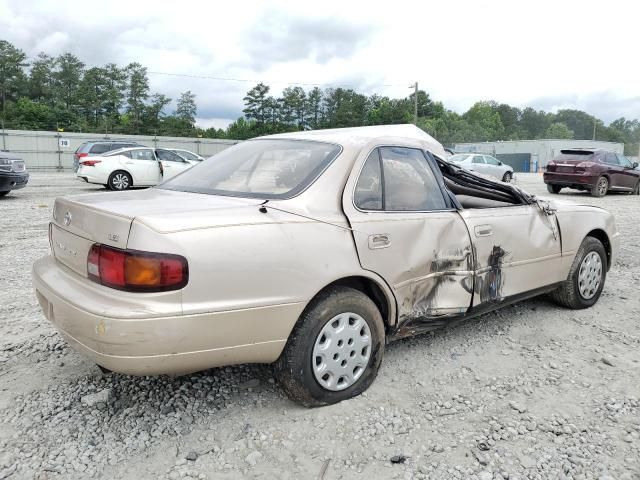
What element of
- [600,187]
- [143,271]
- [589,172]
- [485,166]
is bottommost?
[143,271]

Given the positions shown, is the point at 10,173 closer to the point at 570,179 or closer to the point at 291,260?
the point at 291,260

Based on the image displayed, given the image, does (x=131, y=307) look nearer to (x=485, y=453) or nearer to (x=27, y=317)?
(x=485, y=453)

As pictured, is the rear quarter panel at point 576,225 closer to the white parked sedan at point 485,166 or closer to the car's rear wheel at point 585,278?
the car's rear wheel at point 585,278

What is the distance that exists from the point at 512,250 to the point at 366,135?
1.39m

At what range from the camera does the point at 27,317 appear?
161 inches

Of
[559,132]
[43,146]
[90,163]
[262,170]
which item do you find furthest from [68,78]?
[559,132]

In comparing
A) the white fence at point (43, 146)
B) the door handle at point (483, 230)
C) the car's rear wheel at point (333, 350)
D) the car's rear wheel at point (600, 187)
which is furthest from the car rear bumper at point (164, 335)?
the white fence at point (43, 146)

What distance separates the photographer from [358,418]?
2742 mm

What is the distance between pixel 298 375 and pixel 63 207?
1.59m

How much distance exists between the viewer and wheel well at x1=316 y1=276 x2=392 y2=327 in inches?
113

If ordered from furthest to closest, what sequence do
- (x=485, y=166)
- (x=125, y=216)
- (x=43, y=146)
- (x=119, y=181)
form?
(x=43, y=146)
(x=485, y=166)
(x=119, y=181)
(x=125, y=216)

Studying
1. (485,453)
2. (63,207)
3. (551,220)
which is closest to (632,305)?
(551,220)

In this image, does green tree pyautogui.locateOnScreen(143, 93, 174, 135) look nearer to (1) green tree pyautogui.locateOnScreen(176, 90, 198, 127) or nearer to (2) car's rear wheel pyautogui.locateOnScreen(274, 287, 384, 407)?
(1) green tree pyautogui.locateOnScreen(176, 90, 198, 127)

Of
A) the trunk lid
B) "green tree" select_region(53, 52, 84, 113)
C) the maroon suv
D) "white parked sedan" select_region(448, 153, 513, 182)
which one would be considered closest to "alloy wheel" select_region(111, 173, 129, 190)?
the maroon suv
